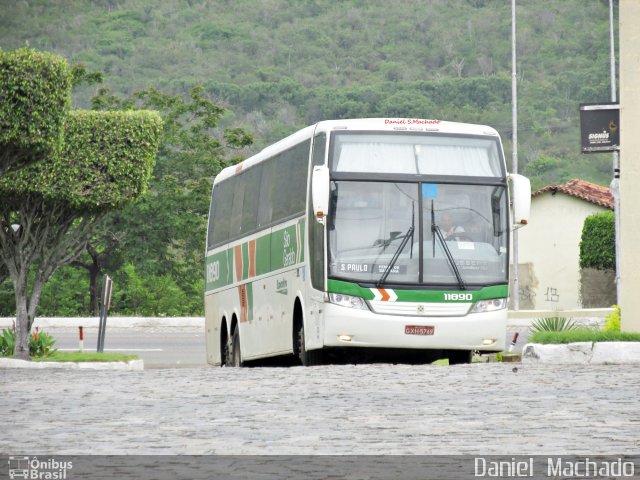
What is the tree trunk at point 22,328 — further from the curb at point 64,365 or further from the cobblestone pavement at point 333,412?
the cobblestone pavement at point 333,412

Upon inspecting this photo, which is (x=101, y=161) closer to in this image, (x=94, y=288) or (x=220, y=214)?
(x=220, y=214)

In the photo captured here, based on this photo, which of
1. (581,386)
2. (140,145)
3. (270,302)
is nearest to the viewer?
(581,386)

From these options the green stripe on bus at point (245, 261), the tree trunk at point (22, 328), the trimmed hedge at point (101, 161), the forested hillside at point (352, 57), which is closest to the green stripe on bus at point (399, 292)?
the green stripe on bus at point (245, 261)

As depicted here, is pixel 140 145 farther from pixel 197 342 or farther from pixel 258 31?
pixel 258 31

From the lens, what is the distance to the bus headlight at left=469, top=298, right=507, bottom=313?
785 inches

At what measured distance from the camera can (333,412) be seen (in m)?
12.0

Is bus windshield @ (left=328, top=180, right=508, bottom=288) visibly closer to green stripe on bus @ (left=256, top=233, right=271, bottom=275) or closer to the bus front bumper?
the bus front bumper

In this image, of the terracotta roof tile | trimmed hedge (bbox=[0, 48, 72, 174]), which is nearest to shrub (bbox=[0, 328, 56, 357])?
trimmed hedge (bbox=[0, 48, 72, 174])

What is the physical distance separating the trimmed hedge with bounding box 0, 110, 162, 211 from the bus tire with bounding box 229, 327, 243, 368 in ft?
21.1

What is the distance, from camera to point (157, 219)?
167 ft

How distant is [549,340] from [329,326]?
3.00 metres

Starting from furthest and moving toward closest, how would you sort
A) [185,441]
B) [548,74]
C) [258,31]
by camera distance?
1. [258,31]
2. [548,74]
3. [185,441]

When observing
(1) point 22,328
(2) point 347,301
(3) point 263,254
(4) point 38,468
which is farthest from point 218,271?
(4) point 38,468

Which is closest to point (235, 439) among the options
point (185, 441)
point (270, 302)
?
point (185, 441)
